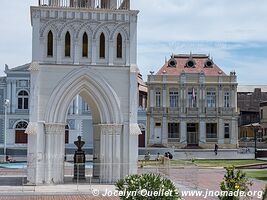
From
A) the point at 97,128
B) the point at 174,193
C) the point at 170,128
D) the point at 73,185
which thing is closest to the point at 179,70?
the point at 170,128

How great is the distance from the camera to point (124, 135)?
82.3 feet

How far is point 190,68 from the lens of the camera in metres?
63.0

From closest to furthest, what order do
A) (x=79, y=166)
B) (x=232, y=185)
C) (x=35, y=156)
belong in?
(x=232, y=185) → (x=35, y=156) → (x=79, y=166)

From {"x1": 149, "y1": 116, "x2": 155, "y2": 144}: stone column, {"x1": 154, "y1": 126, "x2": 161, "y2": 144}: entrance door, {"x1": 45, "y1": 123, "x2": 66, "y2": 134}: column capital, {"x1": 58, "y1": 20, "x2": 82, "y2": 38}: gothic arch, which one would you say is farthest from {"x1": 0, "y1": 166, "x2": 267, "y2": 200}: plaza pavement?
{"x1": 154, "y1": 126, "x2": 161, "y2": 144}: entrance door

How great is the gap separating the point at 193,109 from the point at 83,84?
121 ft

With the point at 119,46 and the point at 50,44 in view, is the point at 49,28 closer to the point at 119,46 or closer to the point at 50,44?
the point at 50,44

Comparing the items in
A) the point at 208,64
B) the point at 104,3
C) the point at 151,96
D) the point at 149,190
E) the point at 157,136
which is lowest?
the point at 149,190

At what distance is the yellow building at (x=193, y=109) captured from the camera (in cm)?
6050

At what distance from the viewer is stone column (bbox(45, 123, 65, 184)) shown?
2425 centimetres

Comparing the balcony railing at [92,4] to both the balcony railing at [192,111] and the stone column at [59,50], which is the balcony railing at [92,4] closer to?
the stone column at [59,50]

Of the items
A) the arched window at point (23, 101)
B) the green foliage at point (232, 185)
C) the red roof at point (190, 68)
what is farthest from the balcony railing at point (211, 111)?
the green foliage at point (232, 185)

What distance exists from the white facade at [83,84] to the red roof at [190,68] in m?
36.6

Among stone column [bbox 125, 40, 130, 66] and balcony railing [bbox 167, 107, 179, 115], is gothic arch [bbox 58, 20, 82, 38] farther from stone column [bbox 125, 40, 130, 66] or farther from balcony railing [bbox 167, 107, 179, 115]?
balcony railing [bbox 167, 107, 179, 115]

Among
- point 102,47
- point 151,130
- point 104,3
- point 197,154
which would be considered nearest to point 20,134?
point 151,130
